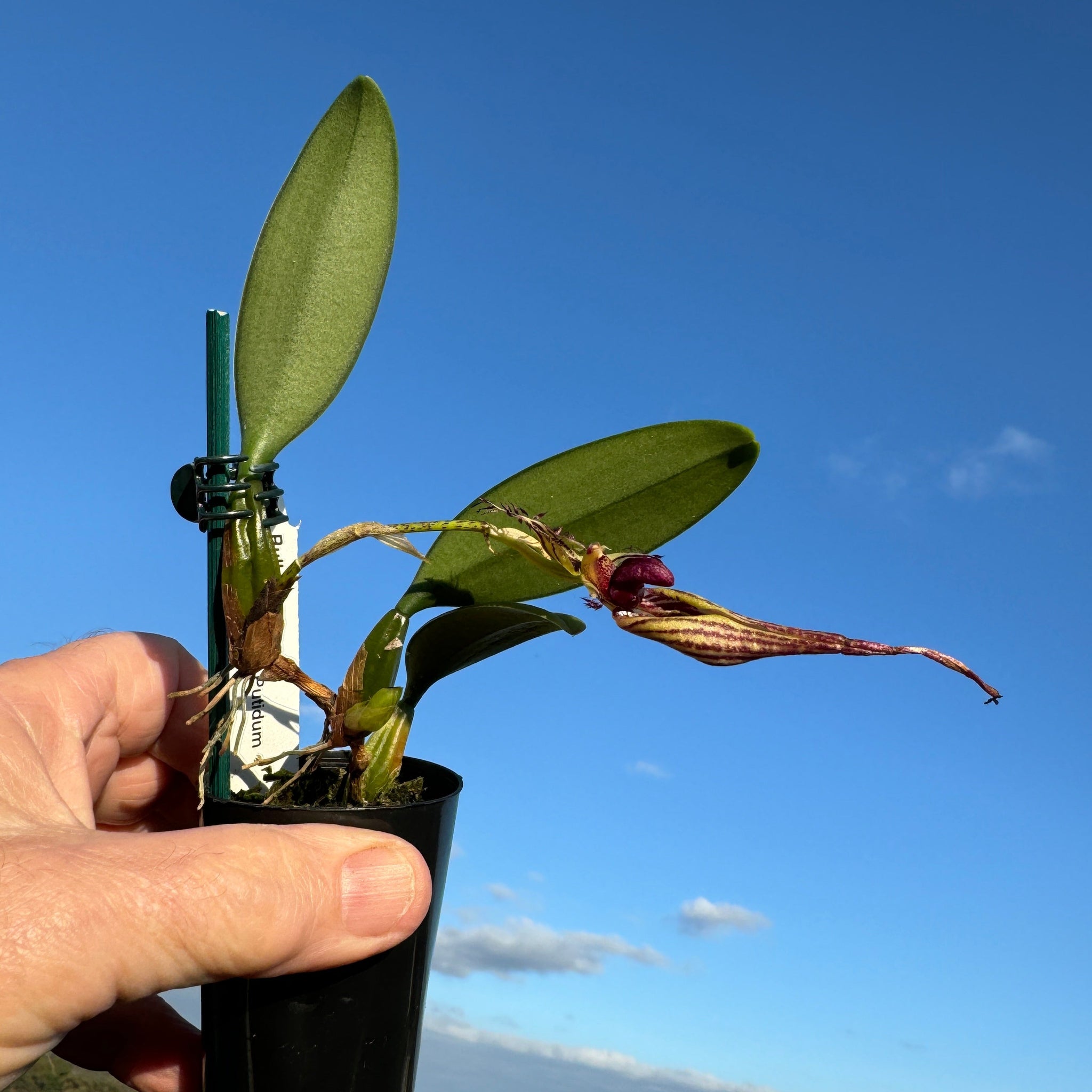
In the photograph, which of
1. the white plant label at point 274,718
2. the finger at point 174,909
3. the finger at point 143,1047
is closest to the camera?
the finger at point 174,909

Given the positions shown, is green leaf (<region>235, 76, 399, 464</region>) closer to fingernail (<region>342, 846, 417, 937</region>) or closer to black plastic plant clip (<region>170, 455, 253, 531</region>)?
black plastic plant clip (<region>170, 455, 253, 531</region>)

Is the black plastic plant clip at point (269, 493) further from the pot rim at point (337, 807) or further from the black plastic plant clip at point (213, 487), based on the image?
the pot rim at point (337, 807)

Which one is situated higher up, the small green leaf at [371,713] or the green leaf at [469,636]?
the green leaf at [469,636]

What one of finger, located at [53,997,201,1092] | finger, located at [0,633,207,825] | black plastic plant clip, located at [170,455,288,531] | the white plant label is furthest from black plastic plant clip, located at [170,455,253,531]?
finger, located at [53,997,201,1092]

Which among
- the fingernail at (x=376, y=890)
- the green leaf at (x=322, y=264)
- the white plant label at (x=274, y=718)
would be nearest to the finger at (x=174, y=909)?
the fingernail at (x=376, y=890)

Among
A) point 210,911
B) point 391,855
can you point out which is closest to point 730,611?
point 391,855

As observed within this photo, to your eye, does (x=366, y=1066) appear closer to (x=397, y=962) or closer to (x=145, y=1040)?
(x=397, y=962)

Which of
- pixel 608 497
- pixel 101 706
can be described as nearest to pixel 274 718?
pixel 101 706
